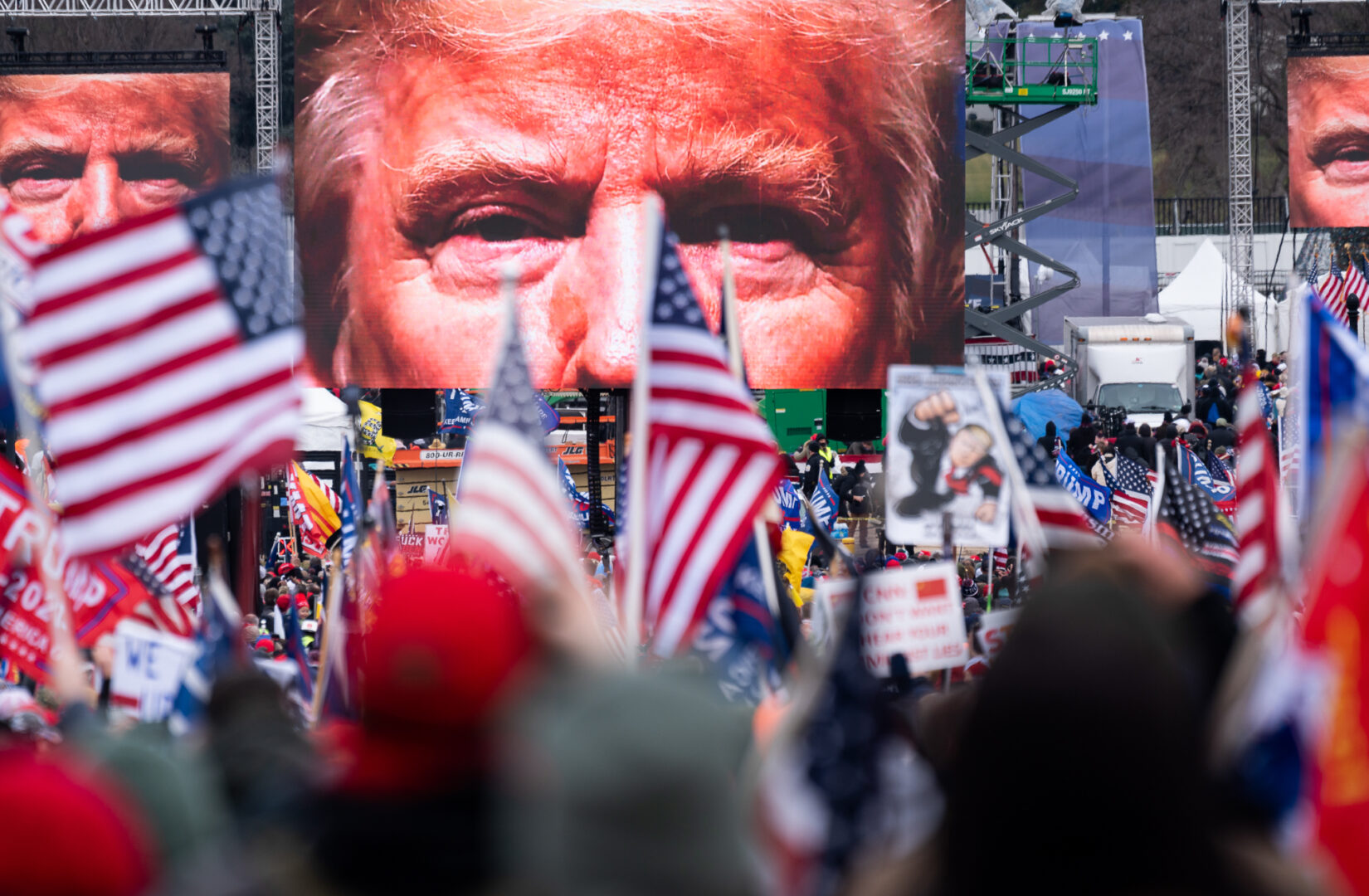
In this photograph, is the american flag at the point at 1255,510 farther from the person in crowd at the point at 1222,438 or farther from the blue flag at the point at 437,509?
the person in crowd at the point at 1222,438

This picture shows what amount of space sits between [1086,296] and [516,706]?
3146 cm

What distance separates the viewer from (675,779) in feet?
6.43

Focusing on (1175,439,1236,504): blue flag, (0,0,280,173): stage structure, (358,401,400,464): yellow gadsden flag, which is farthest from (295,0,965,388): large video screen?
(1175,439,1236,504): blue flag

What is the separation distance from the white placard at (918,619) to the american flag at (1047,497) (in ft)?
1.41

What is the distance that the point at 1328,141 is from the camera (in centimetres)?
2778

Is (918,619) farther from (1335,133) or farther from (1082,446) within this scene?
(1335,133)

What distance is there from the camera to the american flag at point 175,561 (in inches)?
314

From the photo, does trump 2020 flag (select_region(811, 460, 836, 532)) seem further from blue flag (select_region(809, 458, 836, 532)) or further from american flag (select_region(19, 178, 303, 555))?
american flag (select_region(19, 178, 303, 555))

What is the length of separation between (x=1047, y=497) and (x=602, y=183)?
1482 centimetres

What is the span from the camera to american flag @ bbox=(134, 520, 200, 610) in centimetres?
798

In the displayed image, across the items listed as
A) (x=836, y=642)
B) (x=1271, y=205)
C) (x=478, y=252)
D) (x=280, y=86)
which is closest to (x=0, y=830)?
(x=836, y=642)

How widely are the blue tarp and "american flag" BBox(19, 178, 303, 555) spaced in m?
19.2

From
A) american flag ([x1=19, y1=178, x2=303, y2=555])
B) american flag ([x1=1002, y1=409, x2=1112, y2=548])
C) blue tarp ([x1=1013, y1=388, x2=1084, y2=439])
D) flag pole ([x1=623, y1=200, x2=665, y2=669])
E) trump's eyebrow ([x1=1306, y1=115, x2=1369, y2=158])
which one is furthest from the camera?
trump's eyebrow ([x1=1306, y1=115, x2=1369, y2=158])

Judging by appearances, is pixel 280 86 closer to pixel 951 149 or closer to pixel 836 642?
pixel 951 149
